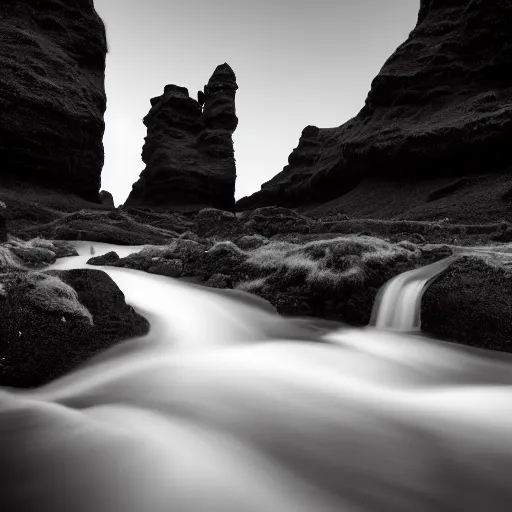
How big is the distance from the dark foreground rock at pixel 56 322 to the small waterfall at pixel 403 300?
5407mm

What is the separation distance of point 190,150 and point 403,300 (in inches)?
3166

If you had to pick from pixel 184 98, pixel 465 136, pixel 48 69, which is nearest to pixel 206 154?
pixel 184 98

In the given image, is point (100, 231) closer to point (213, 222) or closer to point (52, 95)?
point (213, 222)

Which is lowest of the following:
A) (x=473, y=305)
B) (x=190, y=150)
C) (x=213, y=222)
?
Answer: (x=473, y=305)

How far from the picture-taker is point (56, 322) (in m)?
6.40

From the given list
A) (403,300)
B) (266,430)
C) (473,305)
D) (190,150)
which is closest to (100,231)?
(403,300)

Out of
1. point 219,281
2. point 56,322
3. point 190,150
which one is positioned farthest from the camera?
point 190,150

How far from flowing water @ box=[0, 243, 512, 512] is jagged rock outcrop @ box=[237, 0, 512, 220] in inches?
1112

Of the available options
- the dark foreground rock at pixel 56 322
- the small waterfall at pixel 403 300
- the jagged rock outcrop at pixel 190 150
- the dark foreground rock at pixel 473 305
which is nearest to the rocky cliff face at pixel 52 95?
the jagged rock outcrop at pixel 190 150

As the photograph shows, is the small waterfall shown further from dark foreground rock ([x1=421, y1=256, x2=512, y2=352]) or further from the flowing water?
the flowing water

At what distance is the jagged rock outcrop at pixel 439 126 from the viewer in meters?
39.9

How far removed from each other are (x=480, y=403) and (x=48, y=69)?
220 ft

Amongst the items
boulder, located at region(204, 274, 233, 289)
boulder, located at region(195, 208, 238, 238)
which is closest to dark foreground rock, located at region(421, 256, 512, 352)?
boulder, located at region(204, 274, 233, 289)

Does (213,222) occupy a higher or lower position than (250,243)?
higher
